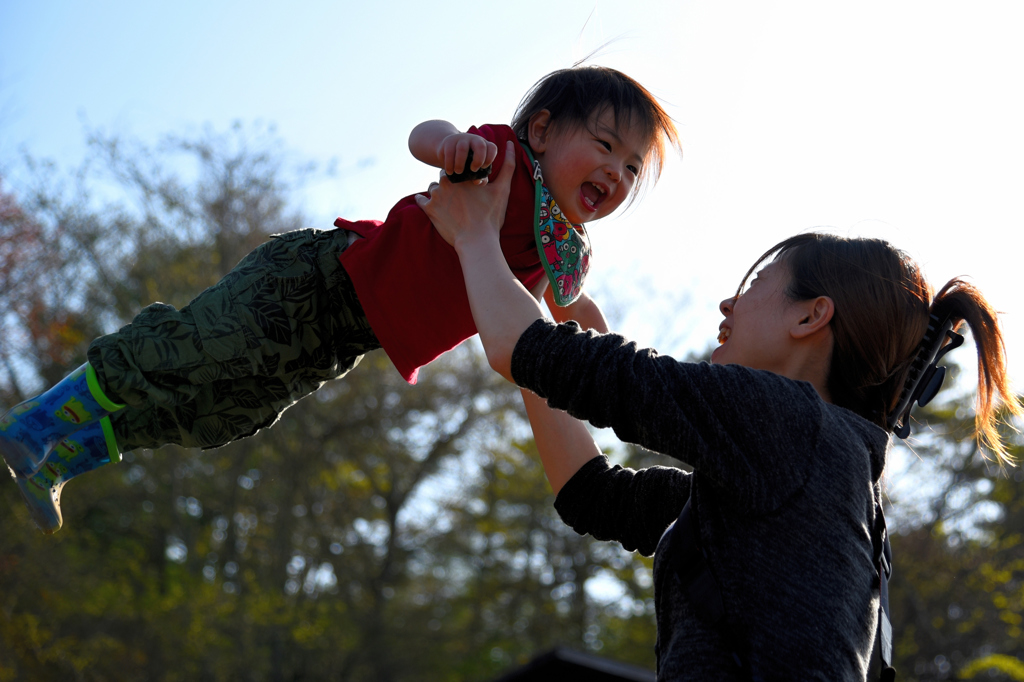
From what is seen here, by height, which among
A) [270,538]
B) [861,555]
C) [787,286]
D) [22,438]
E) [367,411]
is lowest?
[861,555]

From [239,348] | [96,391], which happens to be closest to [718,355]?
[239,348]

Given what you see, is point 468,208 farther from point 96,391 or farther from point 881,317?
point 96,391

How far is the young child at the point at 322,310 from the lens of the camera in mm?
1962

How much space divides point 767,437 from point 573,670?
650 cm

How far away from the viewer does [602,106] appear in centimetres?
208

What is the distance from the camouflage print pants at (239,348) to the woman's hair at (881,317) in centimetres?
110

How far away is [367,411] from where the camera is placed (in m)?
14.0

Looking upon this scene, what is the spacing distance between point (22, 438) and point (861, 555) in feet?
6.04

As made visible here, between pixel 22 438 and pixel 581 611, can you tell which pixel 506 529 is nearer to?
pixel 581 611

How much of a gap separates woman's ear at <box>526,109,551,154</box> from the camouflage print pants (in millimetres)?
530

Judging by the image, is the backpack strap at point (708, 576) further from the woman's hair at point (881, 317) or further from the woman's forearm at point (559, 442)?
the woman's forearm at point (559, 442)

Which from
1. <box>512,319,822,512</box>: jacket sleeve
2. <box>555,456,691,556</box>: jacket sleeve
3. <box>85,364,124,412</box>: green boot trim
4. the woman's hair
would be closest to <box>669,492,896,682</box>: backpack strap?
<box>512,319,822,512</box>: jacket sleeve

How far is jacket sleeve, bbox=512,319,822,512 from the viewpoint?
53.4 inches

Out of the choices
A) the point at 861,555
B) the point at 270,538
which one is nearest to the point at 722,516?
the point at 861,555
